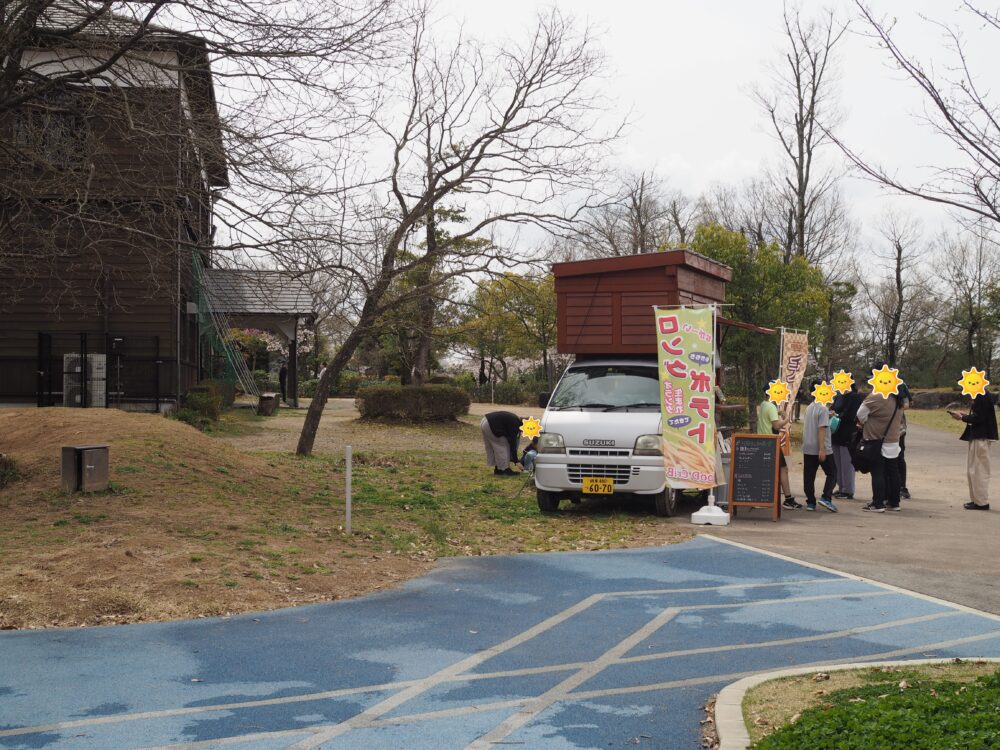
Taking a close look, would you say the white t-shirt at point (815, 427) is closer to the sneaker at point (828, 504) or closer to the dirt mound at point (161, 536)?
the sneaker at point (828, 504)

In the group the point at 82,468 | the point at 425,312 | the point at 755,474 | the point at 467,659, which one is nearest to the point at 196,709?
the point at 467,659

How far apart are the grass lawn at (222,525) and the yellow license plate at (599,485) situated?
421mm

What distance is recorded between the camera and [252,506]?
1260 centimetres

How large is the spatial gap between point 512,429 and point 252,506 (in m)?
6.23

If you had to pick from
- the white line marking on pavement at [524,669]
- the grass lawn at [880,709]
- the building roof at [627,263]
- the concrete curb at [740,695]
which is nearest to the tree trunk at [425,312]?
the building roof at [627,263]

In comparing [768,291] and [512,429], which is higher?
[768,291]

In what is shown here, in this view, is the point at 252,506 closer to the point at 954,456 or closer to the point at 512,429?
the point at 512,429

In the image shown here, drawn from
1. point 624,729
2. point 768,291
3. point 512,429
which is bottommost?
point 624,729

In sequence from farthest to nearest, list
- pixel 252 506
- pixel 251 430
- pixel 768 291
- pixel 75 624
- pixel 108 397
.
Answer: pixel 768 291 < pixel 251 430 < pixel 108 397 < pixel 252 506 < pixel 75 624

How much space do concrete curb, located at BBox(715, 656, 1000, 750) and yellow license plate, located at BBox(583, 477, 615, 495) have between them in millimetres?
6390

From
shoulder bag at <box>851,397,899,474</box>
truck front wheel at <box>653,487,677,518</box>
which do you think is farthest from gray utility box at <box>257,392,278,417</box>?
shoulder bag at <box>851,397,899,474</box>

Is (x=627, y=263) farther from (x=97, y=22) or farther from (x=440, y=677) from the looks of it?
(x=440, y=677)

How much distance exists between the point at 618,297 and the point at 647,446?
2968mm

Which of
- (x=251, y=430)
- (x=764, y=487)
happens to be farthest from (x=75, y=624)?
(x=251, y=430)
